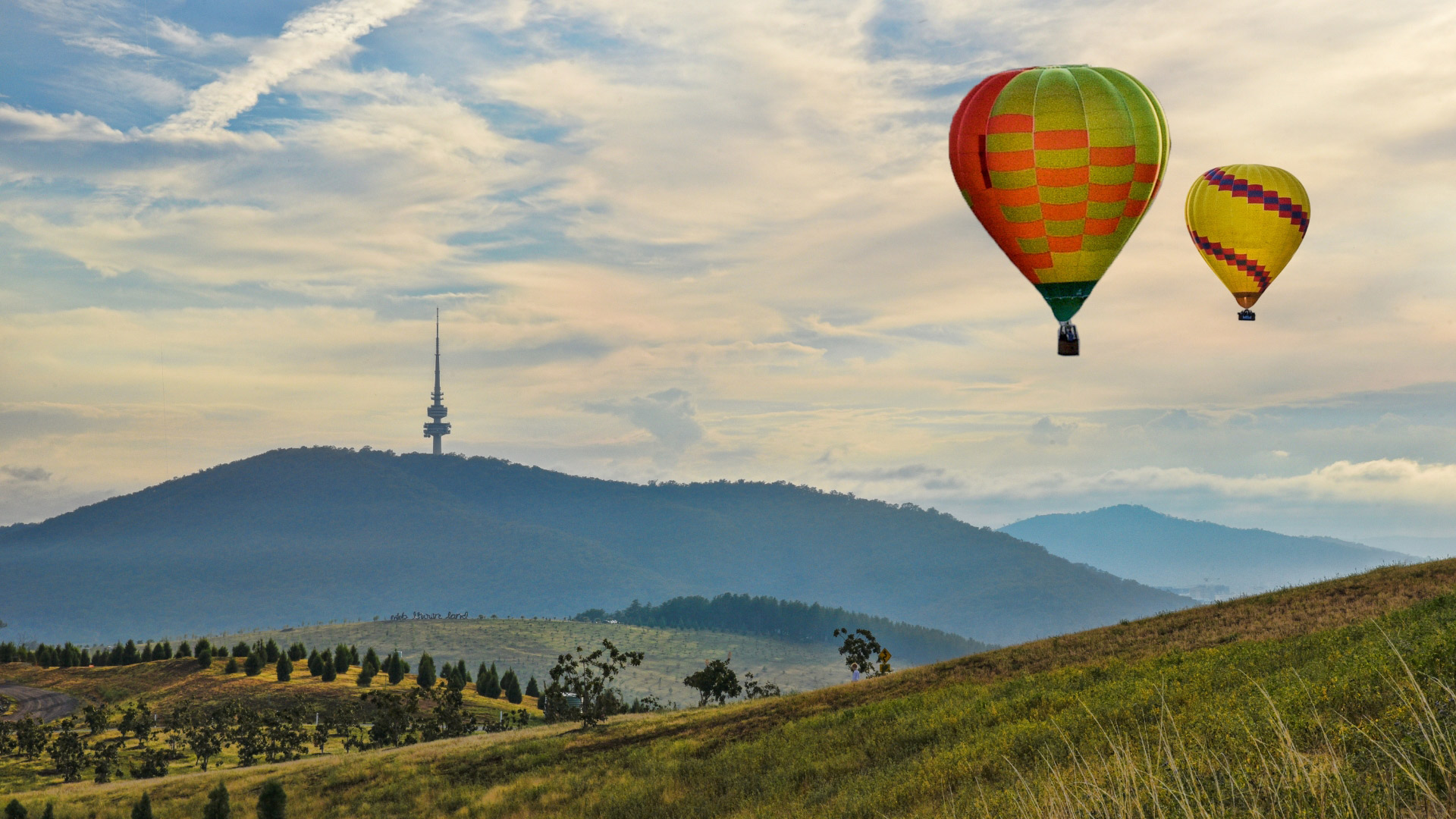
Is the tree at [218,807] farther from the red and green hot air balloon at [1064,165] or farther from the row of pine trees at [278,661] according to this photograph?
the row of pine trees at [278,661]

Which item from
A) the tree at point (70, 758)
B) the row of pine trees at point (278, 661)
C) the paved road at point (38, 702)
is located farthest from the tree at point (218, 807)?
the row of pine trees at point (278, 661)

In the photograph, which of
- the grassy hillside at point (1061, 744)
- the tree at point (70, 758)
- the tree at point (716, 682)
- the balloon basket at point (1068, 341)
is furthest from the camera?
the tree at point (716, 682)

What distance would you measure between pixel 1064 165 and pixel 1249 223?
79.5 ft

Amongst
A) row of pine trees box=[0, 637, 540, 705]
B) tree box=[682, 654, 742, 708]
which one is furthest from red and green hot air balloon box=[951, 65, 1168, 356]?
row of pine trees box=[0, 637, 540, 705]

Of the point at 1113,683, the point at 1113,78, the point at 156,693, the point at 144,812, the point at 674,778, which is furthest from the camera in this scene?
the point at 156,693

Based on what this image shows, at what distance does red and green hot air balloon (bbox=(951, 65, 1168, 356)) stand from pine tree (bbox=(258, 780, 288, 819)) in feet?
117

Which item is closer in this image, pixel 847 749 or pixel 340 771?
pixel 847 749

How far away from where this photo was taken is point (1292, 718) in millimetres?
17688

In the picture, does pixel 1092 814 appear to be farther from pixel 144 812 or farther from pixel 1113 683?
pixel 144 812

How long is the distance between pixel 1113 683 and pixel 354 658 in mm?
160320

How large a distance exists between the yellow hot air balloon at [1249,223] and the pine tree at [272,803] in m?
54.0

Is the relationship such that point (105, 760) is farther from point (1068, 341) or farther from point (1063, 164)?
point (1063, 164)

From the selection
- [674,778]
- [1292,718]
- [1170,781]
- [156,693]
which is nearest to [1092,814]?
[1170,781]

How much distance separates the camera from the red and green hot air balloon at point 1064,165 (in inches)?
1446
